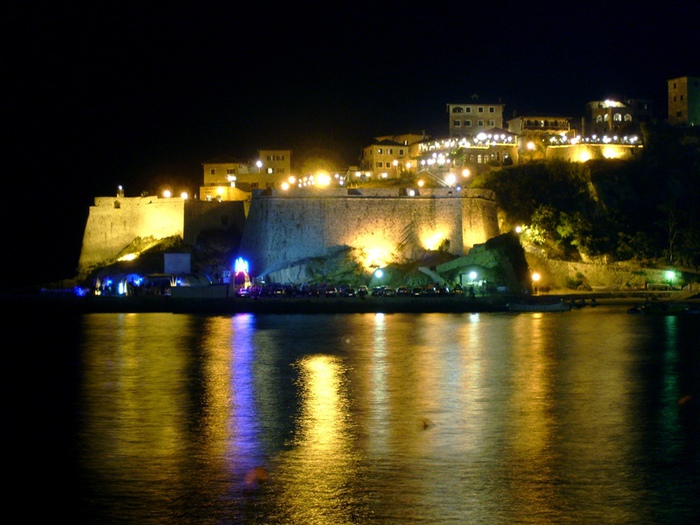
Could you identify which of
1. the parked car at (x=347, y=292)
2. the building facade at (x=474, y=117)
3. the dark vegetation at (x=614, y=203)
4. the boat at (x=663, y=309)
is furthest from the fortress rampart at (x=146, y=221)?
the boat at (x=663, y=309)

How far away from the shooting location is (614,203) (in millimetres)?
38094

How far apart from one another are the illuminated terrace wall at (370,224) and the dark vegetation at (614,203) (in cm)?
322

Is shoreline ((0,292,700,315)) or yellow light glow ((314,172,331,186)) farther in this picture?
yellow light glow ((314,172,331,186))

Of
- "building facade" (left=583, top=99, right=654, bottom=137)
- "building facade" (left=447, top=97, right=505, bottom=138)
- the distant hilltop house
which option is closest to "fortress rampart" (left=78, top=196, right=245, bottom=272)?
the distant hilltop house

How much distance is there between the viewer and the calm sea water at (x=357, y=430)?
878cm

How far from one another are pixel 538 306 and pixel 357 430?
19.9 m

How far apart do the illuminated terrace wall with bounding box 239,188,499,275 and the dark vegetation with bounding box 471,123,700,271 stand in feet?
10.6

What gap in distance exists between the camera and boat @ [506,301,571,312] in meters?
30.6

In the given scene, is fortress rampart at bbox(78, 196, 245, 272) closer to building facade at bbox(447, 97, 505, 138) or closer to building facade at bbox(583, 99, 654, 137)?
building facade at bbox(447, 97, 505, 138)

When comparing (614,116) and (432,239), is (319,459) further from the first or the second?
(614,116)

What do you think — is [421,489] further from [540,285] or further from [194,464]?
[540,285]

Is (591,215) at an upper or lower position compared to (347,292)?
upper

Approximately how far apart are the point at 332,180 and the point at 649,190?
14603 millimetres

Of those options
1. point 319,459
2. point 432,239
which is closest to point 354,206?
point 432,239
